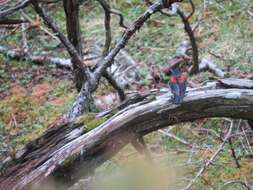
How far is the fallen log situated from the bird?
64 mm

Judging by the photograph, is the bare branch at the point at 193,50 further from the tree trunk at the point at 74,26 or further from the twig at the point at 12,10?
the twig at the point at 12,10

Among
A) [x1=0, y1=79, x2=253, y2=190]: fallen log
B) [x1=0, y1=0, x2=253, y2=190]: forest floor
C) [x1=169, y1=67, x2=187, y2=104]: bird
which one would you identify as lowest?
[x1=0, y1=0, x2=253, y2=190]: forest floor

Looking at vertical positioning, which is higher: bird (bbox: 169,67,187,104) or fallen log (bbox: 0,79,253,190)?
bird (bbox: 169,67,187,104)

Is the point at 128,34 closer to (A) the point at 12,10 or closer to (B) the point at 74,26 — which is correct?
(B) the point at 74,26

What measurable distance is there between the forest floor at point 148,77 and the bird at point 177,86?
0.90 m

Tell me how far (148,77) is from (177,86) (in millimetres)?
2796

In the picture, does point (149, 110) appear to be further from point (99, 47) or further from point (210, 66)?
point (99, 47)

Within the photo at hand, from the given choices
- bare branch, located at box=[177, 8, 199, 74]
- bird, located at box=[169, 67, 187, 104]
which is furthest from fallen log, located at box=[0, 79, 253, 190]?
bare branch, located at box=[177, 8, 199, 74]

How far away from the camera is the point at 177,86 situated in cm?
245

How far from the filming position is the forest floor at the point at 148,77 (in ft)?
12.0

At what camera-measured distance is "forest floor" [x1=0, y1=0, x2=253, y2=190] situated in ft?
12.0

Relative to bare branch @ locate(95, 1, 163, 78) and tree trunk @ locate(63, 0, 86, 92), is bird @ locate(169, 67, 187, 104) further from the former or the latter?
tree trunk @ locate(63, 0, 86, 92)

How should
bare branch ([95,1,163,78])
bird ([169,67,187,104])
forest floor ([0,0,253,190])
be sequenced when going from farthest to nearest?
1. forest floor ([0,0,253,190])
2. bare branch ([95,1,163,78])
3. bird ([169,67,187,104])

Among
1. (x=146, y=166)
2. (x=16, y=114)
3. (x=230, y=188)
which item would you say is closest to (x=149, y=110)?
(x=146, y=166)
